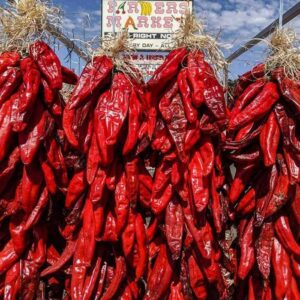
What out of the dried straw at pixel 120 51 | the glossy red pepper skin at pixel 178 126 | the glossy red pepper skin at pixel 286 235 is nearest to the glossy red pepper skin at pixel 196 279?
the glossy red pepper skin at pixel 286 235

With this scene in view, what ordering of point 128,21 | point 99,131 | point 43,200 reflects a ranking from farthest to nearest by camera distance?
point 128,21 < point 43,200 < point 99,131

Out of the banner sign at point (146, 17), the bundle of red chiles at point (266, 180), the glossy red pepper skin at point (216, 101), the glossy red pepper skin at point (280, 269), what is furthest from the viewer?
the banner sign at point (146, 17)

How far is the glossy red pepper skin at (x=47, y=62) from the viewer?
1.90m

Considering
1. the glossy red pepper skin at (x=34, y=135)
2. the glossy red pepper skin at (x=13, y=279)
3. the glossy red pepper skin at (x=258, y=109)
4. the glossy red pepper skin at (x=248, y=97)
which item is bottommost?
the glossy red pepper skin at (x=13, y=279)

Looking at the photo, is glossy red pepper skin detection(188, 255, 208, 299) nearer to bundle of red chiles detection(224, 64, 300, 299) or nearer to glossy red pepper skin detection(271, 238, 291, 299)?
bundle of red chiles detection(224, 64, 300, 299)

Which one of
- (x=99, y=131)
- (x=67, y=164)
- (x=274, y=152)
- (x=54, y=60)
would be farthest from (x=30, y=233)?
(x=274, y=152)

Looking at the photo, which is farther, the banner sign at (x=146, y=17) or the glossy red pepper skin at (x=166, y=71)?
the banner sign at (x=146, y=17)

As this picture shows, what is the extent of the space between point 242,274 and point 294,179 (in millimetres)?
488

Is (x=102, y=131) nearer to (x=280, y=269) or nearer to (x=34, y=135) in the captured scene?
(x=34, y=135)

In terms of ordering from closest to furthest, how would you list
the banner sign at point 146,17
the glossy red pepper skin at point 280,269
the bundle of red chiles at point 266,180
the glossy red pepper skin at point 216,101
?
the glossy red pepper skin at point 216,101 < the bundle of red chiles at point 266,180 < the glossy red pepper skin at point 280,269 < the banner sign at point 146,17

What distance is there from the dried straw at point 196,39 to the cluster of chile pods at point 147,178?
6 centimetres

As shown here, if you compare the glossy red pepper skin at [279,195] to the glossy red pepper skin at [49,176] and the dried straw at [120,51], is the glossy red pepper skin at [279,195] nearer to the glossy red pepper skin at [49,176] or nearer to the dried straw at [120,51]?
the dried straw at [120,51]

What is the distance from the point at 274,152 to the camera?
191 centimetres

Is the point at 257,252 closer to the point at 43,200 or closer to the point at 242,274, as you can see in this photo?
the point at 242,274
